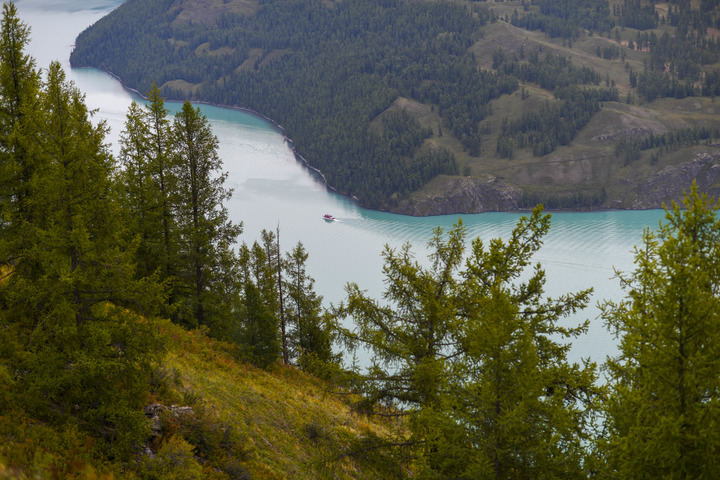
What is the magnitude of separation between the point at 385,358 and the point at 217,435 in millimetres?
5798

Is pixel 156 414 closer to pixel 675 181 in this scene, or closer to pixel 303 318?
pixel 303 318

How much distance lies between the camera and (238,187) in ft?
502

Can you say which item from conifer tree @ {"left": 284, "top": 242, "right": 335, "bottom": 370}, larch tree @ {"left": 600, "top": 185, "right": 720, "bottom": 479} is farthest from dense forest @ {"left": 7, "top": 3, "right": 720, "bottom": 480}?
conifer tree @ {"left": 284, "top": 242, "right": 335, "bottom": 370}

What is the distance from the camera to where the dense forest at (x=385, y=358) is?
1151 cm

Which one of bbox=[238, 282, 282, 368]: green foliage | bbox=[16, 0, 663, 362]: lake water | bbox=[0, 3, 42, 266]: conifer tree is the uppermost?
bbox=[0, 3, 42, 266]: conifer tree

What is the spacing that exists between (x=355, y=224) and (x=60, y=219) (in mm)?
129317

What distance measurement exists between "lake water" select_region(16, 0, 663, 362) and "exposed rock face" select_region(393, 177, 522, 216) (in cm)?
439

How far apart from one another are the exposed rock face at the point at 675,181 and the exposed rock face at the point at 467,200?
3535 centimetres

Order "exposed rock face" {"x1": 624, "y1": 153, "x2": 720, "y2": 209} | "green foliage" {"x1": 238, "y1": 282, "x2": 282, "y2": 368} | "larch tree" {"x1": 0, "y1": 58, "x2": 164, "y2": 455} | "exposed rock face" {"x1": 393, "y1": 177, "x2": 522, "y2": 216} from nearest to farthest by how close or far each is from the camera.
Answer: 1. "larch tree" {"x1": 0, "y1": 58, "x2": 164, "y2": 455}
2. "green foliage" {"x1": 238, "y1": 282, "x2": 282, "y2": 368}
3. "exposed rock face" {"x1": 393, "y1": 177, "x2": 522, "y2": 216}
4. "exposed rock face" {"x1": 624, "y1": 153, "x2": 720, "y2": 209}

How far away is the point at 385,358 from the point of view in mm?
18125

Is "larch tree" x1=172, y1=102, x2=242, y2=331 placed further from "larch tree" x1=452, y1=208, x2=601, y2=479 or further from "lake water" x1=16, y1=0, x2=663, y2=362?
"lake water" x1=16, y1=0, x2=663, y2=362

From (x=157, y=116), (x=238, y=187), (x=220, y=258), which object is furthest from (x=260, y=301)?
(x=238, y=187)

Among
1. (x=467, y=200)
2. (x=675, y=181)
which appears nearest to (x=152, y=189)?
(x=467, y=200)

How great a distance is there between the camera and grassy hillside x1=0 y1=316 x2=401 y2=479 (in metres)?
13.9
